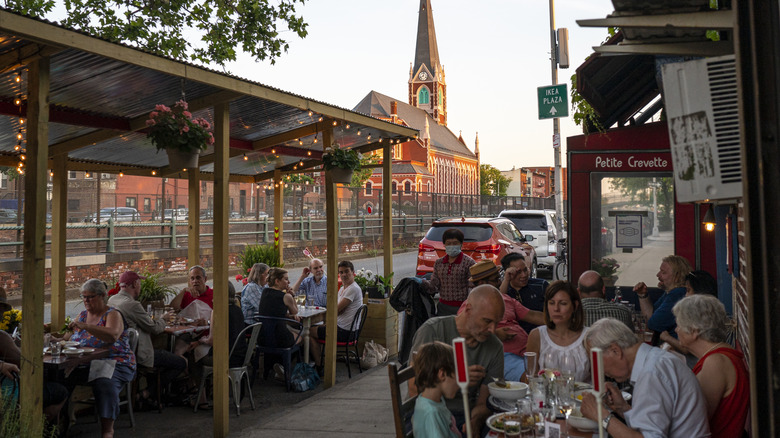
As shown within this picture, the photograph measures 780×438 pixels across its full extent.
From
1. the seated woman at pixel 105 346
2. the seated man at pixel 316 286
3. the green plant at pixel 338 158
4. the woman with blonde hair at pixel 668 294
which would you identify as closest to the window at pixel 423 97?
the seated man at pixel 316 286

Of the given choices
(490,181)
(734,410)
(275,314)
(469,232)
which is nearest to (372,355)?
(275,314)

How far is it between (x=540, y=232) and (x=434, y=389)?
17.0m

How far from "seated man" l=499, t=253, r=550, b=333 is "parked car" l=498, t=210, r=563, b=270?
12636 millimetres

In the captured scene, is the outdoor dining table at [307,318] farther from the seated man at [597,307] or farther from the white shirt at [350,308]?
the seated man at [597,307]

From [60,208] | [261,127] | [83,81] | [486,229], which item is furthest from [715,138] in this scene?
[486,229]

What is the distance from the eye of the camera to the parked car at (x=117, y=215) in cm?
1900

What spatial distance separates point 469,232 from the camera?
14.3 m

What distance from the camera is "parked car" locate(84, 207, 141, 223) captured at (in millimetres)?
19000

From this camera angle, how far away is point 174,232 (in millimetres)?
21281

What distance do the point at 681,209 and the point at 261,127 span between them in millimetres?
5932

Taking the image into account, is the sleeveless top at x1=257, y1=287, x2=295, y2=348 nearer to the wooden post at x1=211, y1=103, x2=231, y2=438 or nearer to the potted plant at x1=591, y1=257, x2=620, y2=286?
the wooden post at x1=211, y1=103, x2=231, y2=438

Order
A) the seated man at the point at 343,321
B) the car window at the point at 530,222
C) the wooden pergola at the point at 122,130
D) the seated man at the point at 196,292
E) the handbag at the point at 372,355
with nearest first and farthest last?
the wooden pergola at the point at 122,130 → the seated man at the point at 196,292 → the seated man at the point at 343,321 → the handbag at the point at 372,355 → the car window at the point at 530,222

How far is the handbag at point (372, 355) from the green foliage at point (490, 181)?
10964 cm

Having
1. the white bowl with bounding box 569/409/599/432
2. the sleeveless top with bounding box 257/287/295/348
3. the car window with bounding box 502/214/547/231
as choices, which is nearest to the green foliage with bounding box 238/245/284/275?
the sleeveless top with bounding box 257/287/295/348
